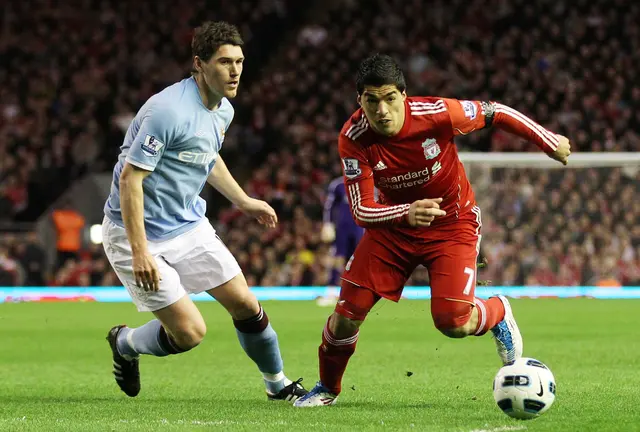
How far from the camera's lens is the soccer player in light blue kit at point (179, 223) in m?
6.44

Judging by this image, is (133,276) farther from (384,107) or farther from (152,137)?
(384,107)

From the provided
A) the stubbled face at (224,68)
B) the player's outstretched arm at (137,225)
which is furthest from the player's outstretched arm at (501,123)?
the player's outstretched arm at (137,225)

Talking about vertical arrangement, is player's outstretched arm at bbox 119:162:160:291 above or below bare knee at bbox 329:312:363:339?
above

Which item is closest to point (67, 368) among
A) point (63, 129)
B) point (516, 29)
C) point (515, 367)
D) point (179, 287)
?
point (179, 287)

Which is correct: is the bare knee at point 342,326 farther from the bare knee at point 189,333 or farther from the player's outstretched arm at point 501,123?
the player's outstretched arm at point 501,123

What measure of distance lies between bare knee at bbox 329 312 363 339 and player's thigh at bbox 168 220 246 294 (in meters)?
0.62

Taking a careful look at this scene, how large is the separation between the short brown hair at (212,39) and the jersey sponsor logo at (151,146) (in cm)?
59

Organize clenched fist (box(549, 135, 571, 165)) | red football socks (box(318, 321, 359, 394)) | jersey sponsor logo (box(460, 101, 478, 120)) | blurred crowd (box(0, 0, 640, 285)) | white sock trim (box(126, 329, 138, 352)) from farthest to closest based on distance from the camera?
blurred crowd (box(0, 0, 640, 285)) < white sock trim (box(126, 329, 138, 352)) < red football socks (box(318, 321, 359, 394)) < jersey sponsor logo (box(460, 101, 478, 120)) < clenched fist (box(549, 135, 571, 165))

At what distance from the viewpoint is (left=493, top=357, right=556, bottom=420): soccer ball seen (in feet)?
19.8

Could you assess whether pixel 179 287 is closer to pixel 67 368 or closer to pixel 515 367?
pixel 515 367

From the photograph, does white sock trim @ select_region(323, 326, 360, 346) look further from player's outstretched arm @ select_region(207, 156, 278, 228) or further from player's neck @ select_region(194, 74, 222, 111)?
player's neck @ select_region(194, 74, 222, 111)

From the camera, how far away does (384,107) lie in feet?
21.4

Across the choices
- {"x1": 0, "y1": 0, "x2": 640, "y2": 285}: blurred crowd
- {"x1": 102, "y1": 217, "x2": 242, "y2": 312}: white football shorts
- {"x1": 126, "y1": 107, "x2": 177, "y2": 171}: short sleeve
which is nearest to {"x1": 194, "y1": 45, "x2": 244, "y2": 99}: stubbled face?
{"x1": 126, "y1": 107, "x2": 177, "y2": 171}: short sleeve

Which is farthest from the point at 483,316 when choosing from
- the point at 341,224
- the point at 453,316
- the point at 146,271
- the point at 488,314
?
the point at 341,224
